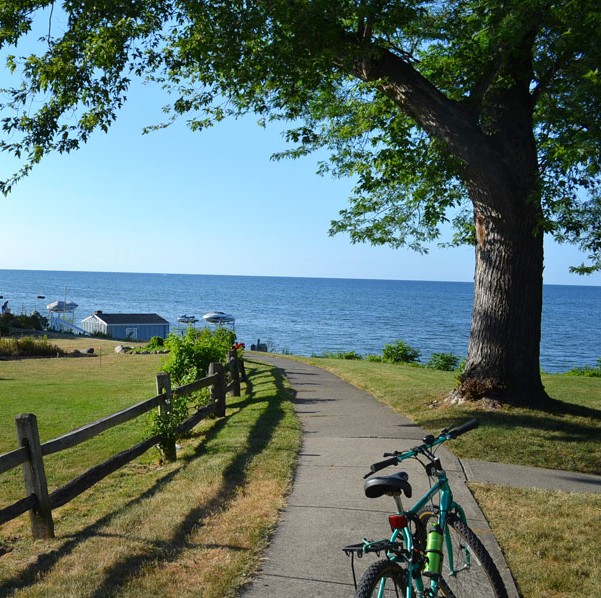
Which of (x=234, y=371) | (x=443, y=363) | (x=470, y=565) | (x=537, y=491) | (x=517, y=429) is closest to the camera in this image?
(x=470, y=565)

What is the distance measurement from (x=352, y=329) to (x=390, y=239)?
69.7m

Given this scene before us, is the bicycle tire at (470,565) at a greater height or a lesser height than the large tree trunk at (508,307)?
lesser

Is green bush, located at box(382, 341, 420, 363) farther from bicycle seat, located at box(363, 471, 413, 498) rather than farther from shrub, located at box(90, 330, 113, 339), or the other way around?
bicycle seat, located at box(363, 471, 413, 498)

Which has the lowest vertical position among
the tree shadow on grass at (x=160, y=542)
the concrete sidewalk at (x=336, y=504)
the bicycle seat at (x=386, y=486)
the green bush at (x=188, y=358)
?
the tree shadow on grass at (x=160, y=542)

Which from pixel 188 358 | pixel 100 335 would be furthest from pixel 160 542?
pixel 100 335

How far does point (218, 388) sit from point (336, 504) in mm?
6375

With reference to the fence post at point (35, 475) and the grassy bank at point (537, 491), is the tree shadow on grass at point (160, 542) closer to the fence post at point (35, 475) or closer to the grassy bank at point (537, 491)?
the fence post at point (35, 475)

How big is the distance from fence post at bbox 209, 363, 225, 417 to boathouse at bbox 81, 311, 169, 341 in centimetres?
3126

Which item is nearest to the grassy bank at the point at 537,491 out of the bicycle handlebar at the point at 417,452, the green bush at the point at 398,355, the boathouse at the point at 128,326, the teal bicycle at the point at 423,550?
the teal bicycle at the point at 423,550

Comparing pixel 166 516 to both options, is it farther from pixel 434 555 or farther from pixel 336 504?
pixel 434 555

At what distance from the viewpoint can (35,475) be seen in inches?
253

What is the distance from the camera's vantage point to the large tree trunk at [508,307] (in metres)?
12.4

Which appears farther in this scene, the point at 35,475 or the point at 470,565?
the point at 35,475

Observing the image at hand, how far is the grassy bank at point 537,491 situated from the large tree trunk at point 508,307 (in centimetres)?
55
